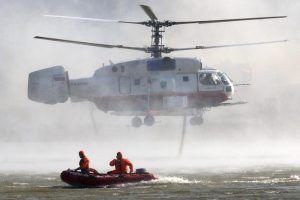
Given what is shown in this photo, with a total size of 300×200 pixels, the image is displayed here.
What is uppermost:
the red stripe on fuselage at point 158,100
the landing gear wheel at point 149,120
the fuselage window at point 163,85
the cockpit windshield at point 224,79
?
the cockpit windshield at point 224,79

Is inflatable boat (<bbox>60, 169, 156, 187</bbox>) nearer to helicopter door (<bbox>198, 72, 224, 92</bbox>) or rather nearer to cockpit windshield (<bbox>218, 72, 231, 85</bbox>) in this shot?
helicopter door (<bbox>198, 72, 224, 92</bbox>)

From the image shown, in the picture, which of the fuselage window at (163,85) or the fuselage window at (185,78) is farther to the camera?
the fuselage window at (163,85)

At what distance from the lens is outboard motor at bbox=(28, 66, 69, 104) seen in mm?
71625

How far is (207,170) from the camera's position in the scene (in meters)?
73.4

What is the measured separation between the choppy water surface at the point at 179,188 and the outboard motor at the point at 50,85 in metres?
6.74

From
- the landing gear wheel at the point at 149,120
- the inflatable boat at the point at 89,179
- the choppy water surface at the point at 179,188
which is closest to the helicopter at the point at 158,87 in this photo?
the landing gear wheel at the point at 149,120

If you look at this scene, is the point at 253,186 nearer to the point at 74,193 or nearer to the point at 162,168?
the point at 74,193

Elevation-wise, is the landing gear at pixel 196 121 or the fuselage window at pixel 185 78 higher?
the fuselage window at pixel 185 78

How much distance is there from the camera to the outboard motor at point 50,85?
235 feet

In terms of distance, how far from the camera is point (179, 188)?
58.1 meters

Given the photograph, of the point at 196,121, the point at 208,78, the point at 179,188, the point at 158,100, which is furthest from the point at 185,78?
the point at 179,188

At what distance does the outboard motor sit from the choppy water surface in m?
6.74

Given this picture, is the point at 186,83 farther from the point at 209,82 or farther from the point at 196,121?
the point at 196,121

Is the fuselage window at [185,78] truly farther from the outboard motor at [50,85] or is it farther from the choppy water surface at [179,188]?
the outboard motor at [50,85]
